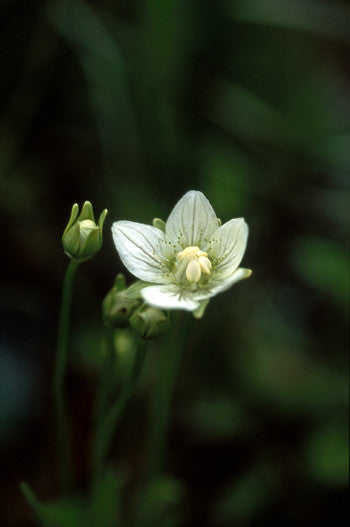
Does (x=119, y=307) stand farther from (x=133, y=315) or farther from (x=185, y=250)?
(x=185, y=250)

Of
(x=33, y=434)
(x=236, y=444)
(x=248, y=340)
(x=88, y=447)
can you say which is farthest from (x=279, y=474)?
(x=33, y=434)

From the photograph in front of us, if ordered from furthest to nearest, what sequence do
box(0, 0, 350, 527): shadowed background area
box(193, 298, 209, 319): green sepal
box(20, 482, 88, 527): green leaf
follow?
1. box(0, 0, 350, 527): shadowed background area
2. box(20, 482, 88, 527): green leaf
3. box(193, 298, 209, 319): green sepal

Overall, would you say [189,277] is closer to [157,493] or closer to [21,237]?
[157,493]

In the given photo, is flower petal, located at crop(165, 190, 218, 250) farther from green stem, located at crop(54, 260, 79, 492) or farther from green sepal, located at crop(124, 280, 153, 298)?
green stem, located at crop(54, 260, 79, 492)

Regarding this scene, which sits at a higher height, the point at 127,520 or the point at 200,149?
the point at 200,149

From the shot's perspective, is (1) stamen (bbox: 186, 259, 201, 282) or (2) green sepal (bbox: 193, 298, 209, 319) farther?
(1) stamen (bbox: 186, 259, 201, 282)

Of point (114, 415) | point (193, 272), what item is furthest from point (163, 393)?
point (193, 272)

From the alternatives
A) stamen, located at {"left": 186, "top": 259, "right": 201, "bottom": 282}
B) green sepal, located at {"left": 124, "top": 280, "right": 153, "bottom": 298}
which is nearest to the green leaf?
green sepal, located at {"left": 124, "top": 280, "right": 153, "bottom": 298}
